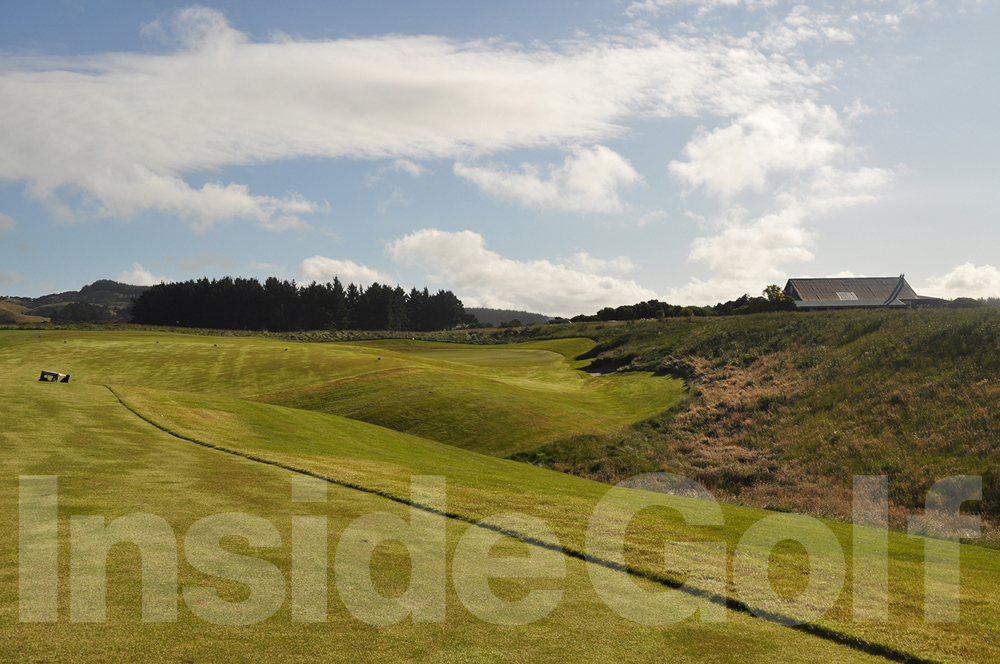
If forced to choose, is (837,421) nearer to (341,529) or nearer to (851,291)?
(341,529)

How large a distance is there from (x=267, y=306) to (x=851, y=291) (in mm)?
133072

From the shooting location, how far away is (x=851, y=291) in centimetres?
12338

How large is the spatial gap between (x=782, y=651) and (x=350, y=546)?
6742mm

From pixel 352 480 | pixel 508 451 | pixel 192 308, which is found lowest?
pixel 508 451

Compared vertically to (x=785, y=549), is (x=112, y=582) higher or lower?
higher

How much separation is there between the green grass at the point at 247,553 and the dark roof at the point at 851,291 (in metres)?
114

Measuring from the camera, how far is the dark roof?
12056 cm

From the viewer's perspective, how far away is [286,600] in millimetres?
8156

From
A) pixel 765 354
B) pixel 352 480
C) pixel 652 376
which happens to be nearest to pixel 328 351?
pixel 652 376

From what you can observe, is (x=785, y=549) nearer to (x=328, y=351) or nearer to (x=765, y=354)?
(x=765, y=354)

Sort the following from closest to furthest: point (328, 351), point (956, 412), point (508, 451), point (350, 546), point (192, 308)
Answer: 1. point (350, 546)
2. point (956, 412)
3. point (508, 451)
4. point (328, 351)
5. point (192, 308)

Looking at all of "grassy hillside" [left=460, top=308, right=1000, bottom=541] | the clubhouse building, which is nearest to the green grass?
"grassy hillside" [left=460, top=308, right=1000, bottom=541]

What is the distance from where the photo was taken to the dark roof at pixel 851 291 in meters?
121

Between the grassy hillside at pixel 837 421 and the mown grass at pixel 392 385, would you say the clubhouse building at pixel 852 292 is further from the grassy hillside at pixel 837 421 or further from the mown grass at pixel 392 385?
the grassy hillside at pixel 837 421
